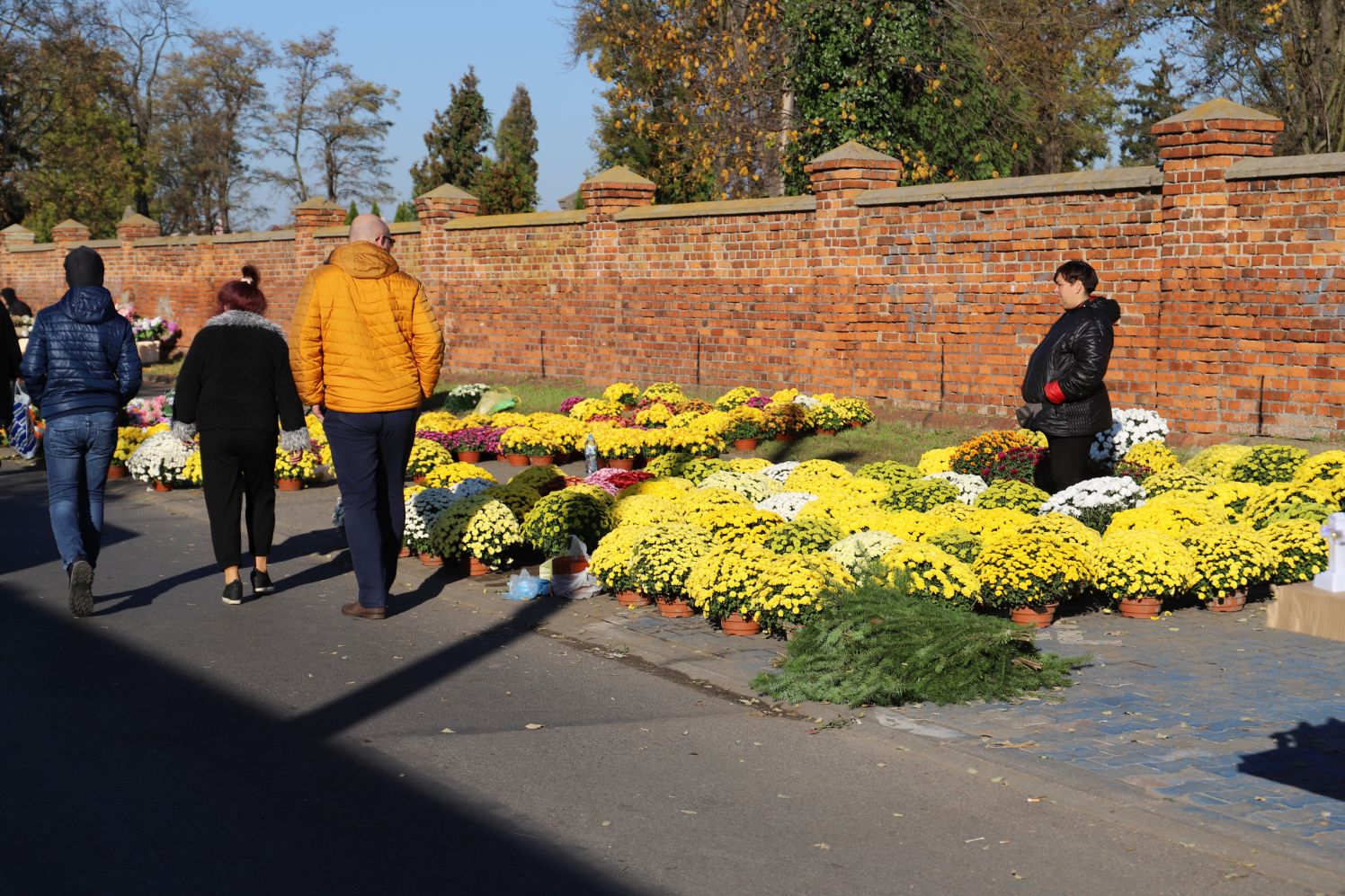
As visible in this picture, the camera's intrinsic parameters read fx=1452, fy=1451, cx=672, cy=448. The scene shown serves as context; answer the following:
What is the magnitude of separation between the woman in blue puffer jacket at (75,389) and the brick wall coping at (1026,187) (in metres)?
9.48

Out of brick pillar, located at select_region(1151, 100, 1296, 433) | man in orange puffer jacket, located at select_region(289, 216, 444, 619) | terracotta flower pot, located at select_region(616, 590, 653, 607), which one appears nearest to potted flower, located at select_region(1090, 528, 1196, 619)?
terracotta flower pot, located at select_region(616, 590, 653, 607)

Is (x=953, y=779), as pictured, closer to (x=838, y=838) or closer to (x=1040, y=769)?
(x=1040, y=769)

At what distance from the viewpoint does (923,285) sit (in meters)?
16.5

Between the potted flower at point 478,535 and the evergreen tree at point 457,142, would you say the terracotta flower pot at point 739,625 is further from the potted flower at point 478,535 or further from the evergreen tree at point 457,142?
the evergreen tree at point 457,142

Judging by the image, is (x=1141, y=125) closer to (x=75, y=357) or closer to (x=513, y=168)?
(x=513, y=168)

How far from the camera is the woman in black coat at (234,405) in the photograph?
28.2ft

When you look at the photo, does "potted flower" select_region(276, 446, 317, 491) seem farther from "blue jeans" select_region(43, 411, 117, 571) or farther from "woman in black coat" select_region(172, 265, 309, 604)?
"blue jeans" select_region(43, 411, 117, 571)

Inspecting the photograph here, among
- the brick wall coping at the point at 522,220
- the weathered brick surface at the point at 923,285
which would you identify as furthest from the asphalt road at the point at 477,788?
the brick wall coping at the point at 522,220

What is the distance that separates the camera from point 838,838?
4.79 m

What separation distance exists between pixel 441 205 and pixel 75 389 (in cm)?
1737

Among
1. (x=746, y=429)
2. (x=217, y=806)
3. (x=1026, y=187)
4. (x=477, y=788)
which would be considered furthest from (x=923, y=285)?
(x=217, y=806)

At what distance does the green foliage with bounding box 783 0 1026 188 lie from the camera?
24.3 meters

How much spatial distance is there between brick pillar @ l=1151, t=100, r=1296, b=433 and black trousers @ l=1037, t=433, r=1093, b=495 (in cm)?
431

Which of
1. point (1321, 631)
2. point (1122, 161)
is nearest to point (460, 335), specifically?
point (1321, 631)
